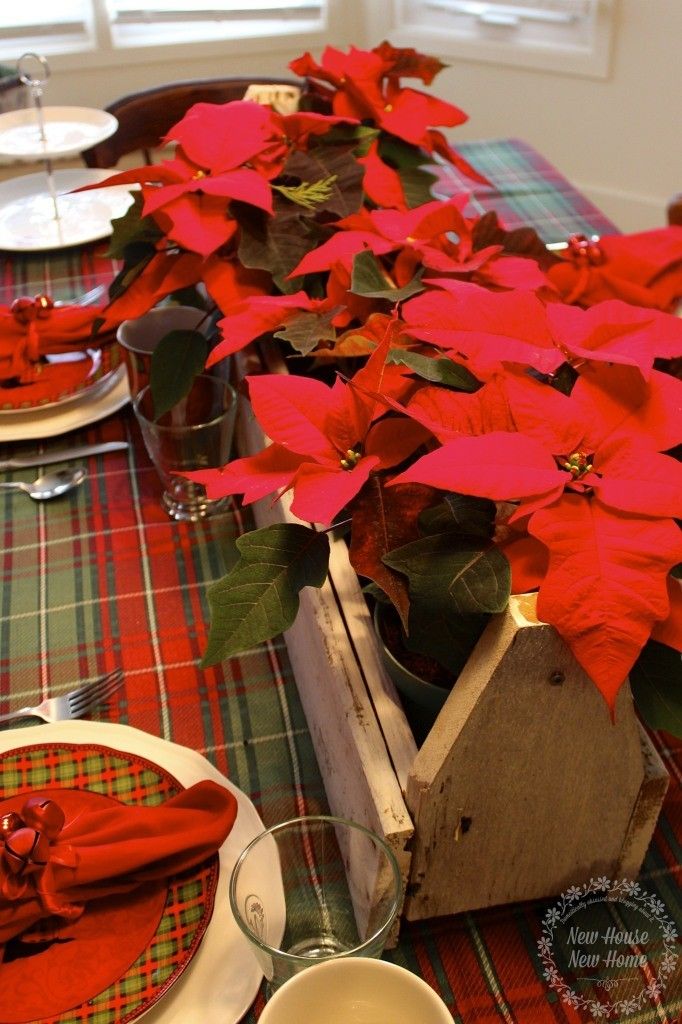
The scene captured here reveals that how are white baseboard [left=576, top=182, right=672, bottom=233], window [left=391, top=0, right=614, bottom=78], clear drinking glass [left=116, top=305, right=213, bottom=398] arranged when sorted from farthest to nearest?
white baseboard [left=576, top=182, right=672, bottom=233] < window [left=391, top=0, right=614, bottom=78] < clear drinking glass [left=116, top=305, right=213, bottom=398]

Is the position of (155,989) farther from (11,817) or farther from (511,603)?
(511,603)

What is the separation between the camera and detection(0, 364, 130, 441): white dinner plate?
3.49 feet

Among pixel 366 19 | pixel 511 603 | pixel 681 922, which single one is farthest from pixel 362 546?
pixel 366 19

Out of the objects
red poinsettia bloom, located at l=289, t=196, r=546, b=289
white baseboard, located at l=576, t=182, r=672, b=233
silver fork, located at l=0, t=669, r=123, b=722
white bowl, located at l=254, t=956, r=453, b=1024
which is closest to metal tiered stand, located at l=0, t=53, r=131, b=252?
red poinsettia bloom, located at l=289, t=196, r=546, b=289

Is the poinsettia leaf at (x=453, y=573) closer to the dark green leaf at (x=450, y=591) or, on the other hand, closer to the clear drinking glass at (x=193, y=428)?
the dark green leaf at (x=450, y=591)

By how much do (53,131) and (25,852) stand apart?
1.26 metres

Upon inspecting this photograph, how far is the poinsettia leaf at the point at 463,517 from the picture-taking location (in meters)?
0.55

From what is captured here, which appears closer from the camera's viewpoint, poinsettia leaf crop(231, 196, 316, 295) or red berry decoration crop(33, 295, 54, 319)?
poinsettia leaf crop(231, 196, 316, 295)

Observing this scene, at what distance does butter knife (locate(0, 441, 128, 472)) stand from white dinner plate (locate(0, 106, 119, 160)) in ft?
1.90

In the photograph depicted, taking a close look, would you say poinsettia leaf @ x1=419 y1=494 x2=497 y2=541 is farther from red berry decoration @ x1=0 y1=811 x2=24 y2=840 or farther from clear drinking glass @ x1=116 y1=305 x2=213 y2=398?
clear drinking glass @ x1=116 y1=305 x2=213 y2=398

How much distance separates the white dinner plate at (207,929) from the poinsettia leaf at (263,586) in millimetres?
162

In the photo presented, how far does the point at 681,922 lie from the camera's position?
65 centimetres

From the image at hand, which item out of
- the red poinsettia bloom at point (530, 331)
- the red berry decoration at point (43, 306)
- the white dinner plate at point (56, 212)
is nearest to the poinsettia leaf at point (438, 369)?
the red poinsettia bloom at point (530, 331)

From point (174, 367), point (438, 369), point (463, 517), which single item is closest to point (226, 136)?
point (174, 367)
